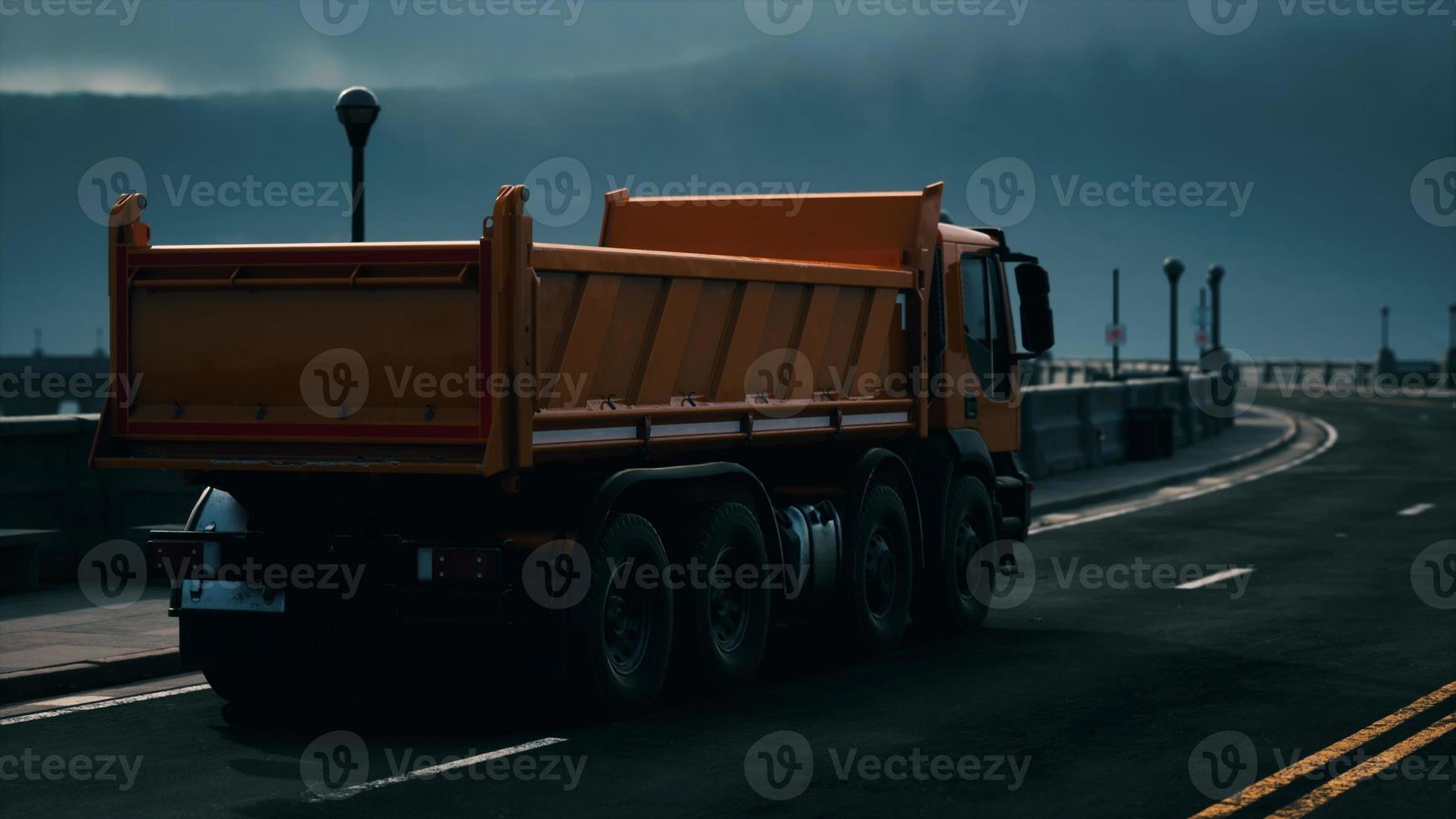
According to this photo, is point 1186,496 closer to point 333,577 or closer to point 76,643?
point 76,643

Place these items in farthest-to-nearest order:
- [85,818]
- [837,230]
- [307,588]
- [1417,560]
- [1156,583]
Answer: [1417,560]
[1156,583]
[837,230]
[307,588]
[85,818]

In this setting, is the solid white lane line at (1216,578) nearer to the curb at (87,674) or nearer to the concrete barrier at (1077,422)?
the curb at (87,674)

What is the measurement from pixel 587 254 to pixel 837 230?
173 inches

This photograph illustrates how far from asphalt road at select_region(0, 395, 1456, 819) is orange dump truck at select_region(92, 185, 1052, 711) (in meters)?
0.56

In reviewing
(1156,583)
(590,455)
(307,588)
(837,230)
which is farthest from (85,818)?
(1156,583)

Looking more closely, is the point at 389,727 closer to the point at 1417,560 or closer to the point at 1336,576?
the point at 1336,576

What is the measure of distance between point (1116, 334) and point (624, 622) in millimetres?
47141

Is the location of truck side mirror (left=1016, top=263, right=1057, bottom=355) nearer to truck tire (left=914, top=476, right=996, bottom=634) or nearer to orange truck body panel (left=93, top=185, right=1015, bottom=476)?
truck tire (left=914, top=476, right=996, bottom=634)

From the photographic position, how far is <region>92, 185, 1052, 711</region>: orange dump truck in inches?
364

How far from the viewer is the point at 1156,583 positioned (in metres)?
16.5

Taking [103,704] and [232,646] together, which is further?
[103,704]

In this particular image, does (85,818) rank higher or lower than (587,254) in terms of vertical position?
lower

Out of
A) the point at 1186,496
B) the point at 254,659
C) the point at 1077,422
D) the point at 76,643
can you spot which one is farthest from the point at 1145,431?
the point at 254,659

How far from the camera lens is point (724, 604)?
11172mm
